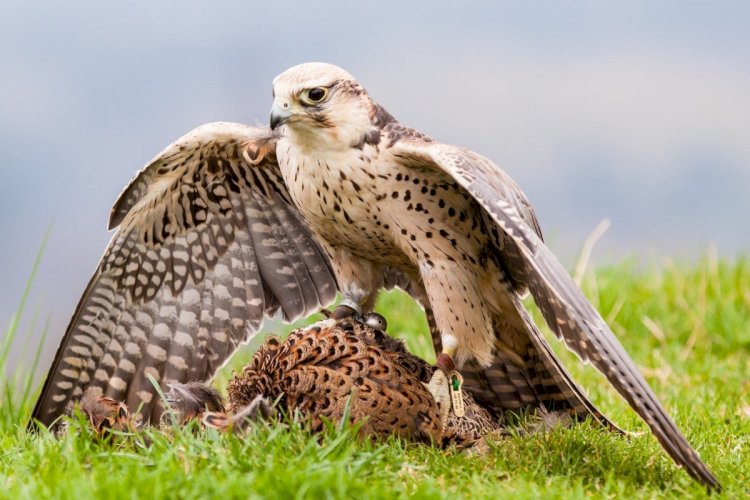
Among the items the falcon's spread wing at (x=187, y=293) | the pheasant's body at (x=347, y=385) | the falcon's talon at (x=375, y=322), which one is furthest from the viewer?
the falcon's spread wing at (x=187, y=293)

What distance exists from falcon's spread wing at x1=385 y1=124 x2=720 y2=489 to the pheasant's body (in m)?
0.64

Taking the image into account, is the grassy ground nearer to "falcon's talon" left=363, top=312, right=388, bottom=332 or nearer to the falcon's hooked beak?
"falcon's talon" left=363, top=312, right=388, bottom=332

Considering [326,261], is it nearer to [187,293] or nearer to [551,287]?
[187,293]

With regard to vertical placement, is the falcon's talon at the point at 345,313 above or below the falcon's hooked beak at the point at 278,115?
below

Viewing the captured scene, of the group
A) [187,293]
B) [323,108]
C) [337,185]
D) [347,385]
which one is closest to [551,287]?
[347,385]

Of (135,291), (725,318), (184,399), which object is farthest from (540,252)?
(725,318)

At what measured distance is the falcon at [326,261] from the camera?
163 inches

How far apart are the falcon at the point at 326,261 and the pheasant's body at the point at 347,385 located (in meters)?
0.18

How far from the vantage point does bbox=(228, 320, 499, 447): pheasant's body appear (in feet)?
13.3

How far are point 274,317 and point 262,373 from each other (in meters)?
1.20

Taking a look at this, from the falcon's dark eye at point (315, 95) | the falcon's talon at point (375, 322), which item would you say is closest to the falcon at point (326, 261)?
the falcon's dark eye at point (315, 95)

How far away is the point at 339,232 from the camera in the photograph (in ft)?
14.9

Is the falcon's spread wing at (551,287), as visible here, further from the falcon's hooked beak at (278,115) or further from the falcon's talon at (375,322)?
the falcon's talon at (375,322)

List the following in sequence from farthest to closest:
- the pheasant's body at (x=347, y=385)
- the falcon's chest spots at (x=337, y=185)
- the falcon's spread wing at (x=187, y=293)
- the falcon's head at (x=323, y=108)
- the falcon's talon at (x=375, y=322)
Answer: the falcon's spread wing at (x=187, y=293)
the falcon's talon at (x=375, y=322)
the falcon's chest spots at (x=337, y=185)
the falcon's head at (x=323, y=108)
the pheasant's body at (x=347, y=385)
